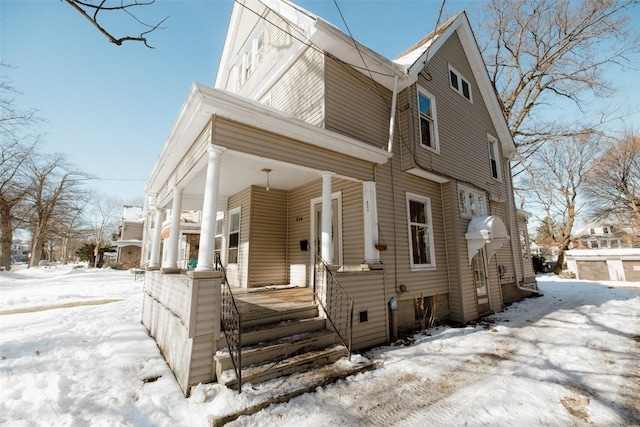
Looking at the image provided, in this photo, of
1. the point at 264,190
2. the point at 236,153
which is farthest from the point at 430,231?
the point at 236,153

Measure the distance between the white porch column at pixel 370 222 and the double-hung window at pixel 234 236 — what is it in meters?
4.24

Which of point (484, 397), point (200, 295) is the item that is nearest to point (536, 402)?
point (484, 397)

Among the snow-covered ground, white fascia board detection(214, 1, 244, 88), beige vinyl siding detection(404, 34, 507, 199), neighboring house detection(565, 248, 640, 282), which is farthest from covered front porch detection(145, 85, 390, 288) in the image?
neighboring house detection(565, 248, 640, 282)

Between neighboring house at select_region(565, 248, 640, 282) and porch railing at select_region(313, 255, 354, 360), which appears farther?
neighboring house at select_region(565, 248, 640, 282)

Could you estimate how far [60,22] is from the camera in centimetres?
450

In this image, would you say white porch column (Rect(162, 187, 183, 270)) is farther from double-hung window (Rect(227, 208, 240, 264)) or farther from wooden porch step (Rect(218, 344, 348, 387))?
wooden porch step (Rect(218, 344, 348, 387))

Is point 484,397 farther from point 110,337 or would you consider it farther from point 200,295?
point 110,337

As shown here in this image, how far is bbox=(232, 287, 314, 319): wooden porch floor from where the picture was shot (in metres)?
4.81

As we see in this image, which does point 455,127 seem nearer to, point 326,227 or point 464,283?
point 464,283

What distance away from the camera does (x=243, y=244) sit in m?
8.06

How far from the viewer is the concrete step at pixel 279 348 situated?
12.0ft

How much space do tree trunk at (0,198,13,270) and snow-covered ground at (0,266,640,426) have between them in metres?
21.5

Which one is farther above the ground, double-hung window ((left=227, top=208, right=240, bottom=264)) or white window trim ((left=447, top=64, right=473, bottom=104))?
white window trim ((left=447, top=64, right=473, bottom=104))

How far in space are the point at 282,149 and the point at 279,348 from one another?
3265 millimetres
